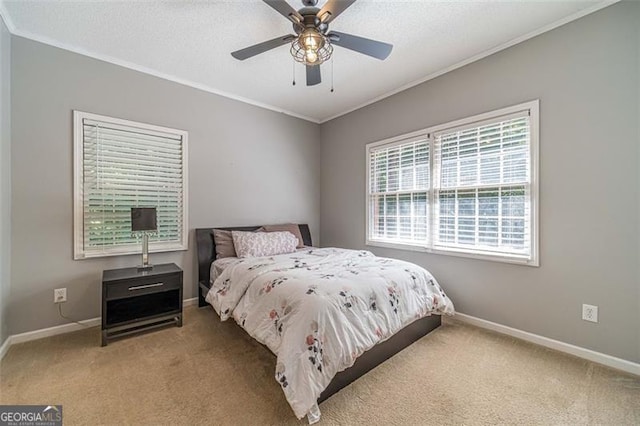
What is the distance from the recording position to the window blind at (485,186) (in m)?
2.44

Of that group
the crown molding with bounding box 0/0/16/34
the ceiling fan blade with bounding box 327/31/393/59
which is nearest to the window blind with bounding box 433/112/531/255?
the ceiling fan blade with bounding box 327/31/393/59

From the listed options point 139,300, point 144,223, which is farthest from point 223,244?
point 139,300

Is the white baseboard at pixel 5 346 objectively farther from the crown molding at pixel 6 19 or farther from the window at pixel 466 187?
the window at pixel 466 187

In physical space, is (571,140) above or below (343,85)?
below

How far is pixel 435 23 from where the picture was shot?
2.24 m

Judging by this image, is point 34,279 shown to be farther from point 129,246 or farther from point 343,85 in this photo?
point 343,85

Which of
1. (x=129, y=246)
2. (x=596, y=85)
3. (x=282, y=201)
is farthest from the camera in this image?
(x=282, y=201)

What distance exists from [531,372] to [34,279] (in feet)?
14.0

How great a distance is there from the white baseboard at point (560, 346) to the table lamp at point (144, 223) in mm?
3401

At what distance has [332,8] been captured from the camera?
1698 mm

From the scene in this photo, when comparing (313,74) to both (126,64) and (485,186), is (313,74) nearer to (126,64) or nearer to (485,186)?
(485,186)

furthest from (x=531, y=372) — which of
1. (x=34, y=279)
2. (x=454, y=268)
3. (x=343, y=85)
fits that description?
(x=34, y=279)

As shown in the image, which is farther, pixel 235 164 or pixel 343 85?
pixel 235 164

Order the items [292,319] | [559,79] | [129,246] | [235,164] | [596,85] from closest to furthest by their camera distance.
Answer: [292,319]
[596,85]
[559,79]
[129,246]
[235,164]
